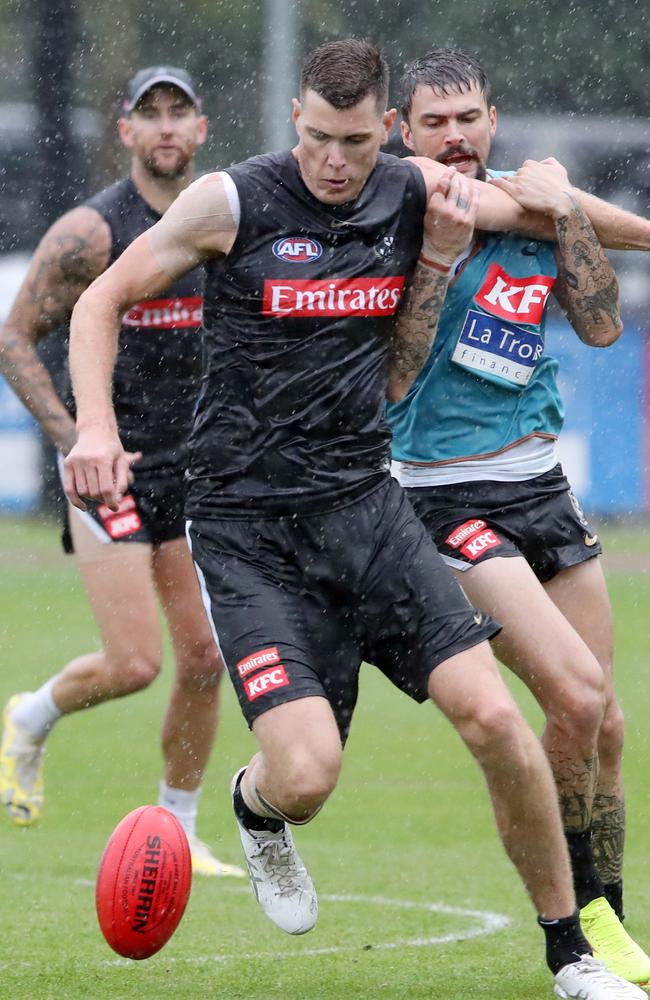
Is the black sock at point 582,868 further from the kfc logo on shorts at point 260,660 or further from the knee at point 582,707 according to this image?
the kfc logo on shorts at point 260,660

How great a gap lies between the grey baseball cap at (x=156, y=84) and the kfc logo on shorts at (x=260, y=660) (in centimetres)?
315

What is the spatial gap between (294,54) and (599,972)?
752 inches

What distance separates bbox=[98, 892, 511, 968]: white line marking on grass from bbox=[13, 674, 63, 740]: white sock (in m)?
1.62

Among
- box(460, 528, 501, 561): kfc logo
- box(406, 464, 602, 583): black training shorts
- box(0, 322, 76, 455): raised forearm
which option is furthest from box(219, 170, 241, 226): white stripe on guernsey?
box(0, 322, 76, 455): raised forearm

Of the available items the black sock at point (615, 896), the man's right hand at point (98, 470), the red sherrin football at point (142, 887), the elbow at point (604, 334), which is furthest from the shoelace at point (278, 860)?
the elbow at point (604, 334)

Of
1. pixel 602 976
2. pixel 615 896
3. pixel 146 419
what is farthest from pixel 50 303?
pixel 602 976

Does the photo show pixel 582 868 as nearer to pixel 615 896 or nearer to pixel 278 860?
pixel 615 896

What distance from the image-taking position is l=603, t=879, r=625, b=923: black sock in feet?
19.8

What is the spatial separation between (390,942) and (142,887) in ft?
4.42

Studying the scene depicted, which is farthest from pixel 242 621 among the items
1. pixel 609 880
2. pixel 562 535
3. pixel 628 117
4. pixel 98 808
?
pixel 628 117

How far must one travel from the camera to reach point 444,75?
5.99 meters

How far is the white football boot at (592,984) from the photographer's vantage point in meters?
5.20

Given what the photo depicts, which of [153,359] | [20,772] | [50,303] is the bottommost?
[20,772]

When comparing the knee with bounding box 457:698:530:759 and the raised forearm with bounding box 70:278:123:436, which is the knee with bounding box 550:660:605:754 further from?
the raised forearm with bounding box 70:278:123:436
